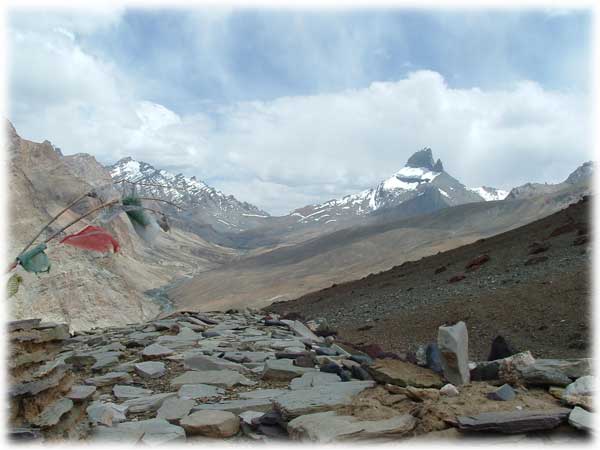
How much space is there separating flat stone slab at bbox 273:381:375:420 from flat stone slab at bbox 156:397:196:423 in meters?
1.07

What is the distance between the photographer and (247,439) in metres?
4.95

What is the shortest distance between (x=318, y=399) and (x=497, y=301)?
538 inches

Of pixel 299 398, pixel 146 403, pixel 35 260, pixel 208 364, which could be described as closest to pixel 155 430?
pixel 146 403

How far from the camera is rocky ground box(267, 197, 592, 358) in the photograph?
14070 millimetres

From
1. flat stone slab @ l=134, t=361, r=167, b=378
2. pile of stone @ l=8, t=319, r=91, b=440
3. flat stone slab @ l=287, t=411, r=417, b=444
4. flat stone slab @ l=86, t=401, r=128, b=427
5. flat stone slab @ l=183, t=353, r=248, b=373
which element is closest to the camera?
pile of stone @ l=8, t=319, r=91, b=440

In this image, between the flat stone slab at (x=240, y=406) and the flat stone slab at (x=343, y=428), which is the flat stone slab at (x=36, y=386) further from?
the flat stone slab at (x=343, y=428)

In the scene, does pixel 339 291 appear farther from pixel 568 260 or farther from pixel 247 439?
pixel 247 439

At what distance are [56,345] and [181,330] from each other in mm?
7070

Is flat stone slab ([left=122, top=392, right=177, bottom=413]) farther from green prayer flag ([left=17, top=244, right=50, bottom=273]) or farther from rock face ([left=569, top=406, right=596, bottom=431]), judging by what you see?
rock face ([left=569, top=406, right=596, bottom=431])

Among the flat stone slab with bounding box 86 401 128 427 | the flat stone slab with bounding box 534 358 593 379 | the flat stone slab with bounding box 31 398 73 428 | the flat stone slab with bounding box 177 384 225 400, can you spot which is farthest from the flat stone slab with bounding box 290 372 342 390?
the flat stone slab with bounding box 31 398 73 428

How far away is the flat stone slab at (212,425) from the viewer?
4949 millimetres

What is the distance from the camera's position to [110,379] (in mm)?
7520

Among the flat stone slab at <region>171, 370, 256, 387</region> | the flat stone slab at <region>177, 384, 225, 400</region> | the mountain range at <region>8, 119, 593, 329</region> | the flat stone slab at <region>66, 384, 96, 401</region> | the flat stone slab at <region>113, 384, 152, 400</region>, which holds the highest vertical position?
the mountain range at <region>8, 119, 593, 329</region>

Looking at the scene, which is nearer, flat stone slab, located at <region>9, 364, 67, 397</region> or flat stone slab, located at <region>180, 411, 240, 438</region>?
flat stone slab, located at <region>9, 364, 67, 397</region>
